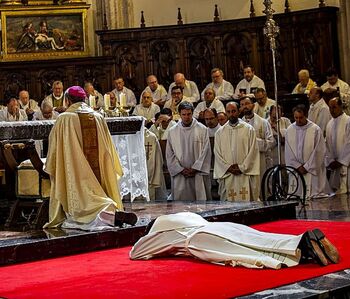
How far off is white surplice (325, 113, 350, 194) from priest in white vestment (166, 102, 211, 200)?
209 centimetres

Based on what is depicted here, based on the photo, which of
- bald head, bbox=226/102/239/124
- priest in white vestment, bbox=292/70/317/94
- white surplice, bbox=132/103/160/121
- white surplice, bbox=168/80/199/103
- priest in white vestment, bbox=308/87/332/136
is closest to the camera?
bald head, bbox=226/102/239/124

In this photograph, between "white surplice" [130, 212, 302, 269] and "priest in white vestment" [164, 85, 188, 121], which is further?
"priest in white vestment" [164, 85, 188, 121]

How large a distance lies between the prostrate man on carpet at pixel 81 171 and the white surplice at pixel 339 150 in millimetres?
4926

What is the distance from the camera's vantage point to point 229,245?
17.4 ft

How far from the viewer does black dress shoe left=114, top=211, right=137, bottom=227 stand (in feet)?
21.9

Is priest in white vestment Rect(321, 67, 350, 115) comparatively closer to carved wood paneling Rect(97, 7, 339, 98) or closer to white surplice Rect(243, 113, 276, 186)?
carved wood paneling Rect(97, 7, 339, 98)

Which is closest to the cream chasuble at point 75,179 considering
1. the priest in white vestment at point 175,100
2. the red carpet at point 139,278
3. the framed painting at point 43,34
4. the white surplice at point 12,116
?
the red carpet at point 139,278

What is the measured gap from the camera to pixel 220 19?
655 inches

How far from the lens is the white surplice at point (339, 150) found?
1130cm

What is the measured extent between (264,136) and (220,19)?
5856mm

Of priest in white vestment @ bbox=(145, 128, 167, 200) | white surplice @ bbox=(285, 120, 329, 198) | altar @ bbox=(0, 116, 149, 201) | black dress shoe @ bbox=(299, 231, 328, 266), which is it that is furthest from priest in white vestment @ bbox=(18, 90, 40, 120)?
black dress shoe @ bbox=(299, 231, 328, 266)

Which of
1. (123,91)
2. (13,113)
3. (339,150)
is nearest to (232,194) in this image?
(339,150)

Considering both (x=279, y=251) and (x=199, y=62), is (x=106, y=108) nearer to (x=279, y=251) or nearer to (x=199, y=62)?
(x=279, y=251)

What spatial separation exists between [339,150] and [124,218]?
5.62 metres
